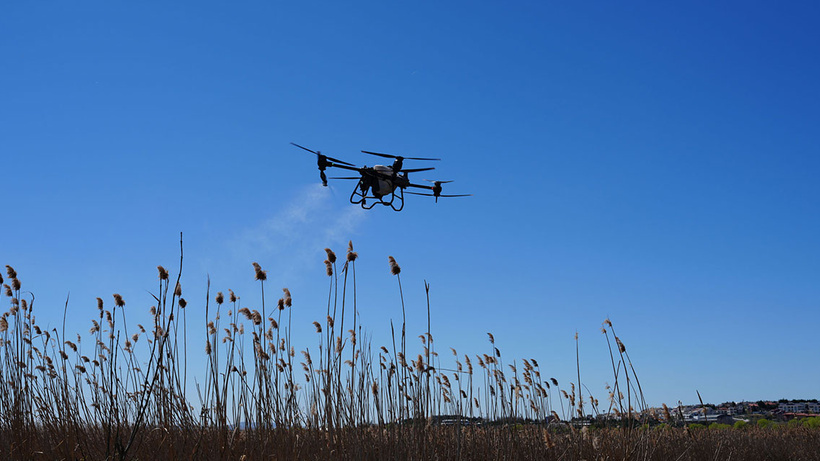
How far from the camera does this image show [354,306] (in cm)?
476

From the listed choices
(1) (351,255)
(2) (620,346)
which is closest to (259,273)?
(1) (351,255)

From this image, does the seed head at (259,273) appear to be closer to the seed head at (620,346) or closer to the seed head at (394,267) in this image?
the seed head at (394,267)

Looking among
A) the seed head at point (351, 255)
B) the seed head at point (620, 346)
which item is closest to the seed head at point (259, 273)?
the seed head at point (351, 255)

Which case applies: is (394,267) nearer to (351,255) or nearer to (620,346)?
(351,255)

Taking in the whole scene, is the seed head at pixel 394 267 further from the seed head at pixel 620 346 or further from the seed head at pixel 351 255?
the seed head at pixel 620 346

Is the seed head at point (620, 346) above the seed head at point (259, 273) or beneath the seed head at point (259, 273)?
beneath

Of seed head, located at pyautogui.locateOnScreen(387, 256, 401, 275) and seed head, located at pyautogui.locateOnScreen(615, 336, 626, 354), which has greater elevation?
seed head, located at pyautogui.locateOnScreen(387, 256, 401, 275)

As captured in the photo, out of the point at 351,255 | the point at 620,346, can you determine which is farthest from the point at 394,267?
the point at 620,346

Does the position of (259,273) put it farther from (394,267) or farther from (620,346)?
(620,346)

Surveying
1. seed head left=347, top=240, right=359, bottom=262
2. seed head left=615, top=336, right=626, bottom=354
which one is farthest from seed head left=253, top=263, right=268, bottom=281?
seed head left=615, top=336, right=626, bottom=354

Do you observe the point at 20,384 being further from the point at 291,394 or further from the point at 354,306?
the point at 354,306

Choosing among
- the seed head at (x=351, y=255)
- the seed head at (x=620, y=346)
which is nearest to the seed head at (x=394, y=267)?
the seed head at (x=351, y=255)

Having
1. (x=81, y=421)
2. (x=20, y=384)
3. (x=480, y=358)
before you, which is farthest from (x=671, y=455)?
(x=20, y=384)

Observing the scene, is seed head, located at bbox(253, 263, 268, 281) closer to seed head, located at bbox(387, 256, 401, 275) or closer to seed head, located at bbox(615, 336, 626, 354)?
seed head, located at bbox(387, 256, 401, 275)
